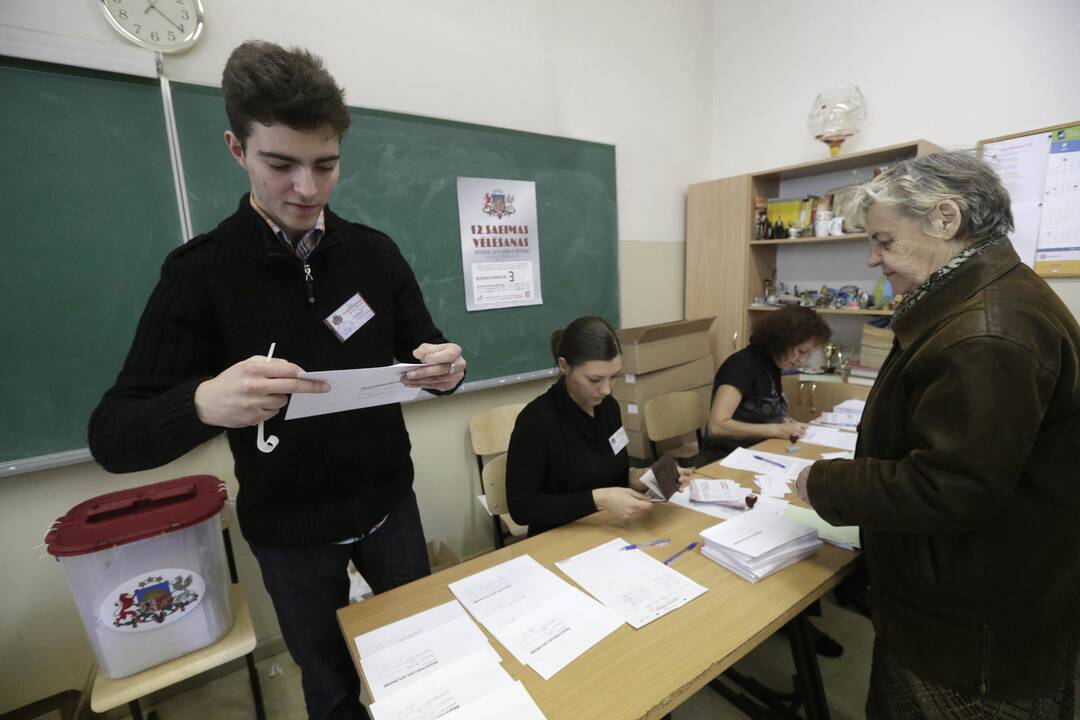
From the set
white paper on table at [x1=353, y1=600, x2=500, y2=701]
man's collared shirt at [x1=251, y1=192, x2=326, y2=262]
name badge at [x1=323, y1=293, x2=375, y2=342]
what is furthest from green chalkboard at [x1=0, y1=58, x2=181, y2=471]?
white paper on table at [x1=353, y1=600, x2=500, y2=701]

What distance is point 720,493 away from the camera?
1.62 metres

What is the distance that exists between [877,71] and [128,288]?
4.05 meters

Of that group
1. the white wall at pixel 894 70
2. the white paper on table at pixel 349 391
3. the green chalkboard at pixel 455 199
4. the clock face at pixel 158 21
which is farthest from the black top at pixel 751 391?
the clock face at pixel 158 21

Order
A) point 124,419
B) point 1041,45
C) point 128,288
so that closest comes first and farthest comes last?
point 124,419 → point 128,288 → point 1041,45

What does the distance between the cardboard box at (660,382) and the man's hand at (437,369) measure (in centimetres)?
191

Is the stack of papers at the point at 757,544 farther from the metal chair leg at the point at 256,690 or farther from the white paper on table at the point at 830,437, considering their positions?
the metal chair leg at the point at 256,690

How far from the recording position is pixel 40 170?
1.55 m

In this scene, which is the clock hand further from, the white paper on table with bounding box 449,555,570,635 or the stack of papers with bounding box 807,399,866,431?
the stack of papers with bounding box 807,399,866,431

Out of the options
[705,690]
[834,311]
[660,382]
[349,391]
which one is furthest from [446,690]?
[834,311]

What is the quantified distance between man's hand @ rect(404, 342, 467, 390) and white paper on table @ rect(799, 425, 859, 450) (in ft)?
5.82

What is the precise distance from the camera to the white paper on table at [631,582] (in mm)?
1096

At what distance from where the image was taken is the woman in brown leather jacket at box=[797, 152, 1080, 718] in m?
0.83

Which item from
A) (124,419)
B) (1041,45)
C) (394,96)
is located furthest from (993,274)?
(1041,45)

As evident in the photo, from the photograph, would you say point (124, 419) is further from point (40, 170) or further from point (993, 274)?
point (993, 274)
